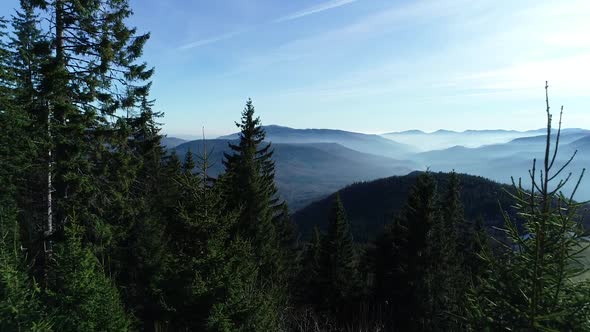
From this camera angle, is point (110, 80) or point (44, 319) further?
point (110, 80)

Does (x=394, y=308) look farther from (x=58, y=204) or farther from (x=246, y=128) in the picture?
(x=58, y=204)

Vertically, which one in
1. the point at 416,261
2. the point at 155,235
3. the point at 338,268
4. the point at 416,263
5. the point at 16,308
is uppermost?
the point at 16,308

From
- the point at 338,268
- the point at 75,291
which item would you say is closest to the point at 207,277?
the point at 75,291

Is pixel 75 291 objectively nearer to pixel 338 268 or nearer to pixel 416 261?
pixel 416 261

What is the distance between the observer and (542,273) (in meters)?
3.97

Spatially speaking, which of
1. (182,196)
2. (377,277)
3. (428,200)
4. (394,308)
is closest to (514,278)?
(182,196)

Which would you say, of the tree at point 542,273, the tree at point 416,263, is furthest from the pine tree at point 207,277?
the tree at point 416,263

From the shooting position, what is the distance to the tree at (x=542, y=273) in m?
3.68

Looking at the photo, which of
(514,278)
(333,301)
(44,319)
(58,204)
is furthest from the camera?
(333,301)

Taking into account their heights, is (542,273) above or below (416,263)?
above

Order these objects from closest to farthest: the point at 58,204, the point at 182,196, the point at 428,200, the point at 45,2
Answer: the point at 182,196 → the point at 45,2 → the point at 58,204 → the point at 428,200

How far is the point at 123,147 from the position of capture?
1375 cm

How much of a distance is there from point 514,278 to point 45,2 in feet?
49.5

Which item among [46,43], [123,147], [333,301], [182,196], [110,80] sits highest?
[46,43]
